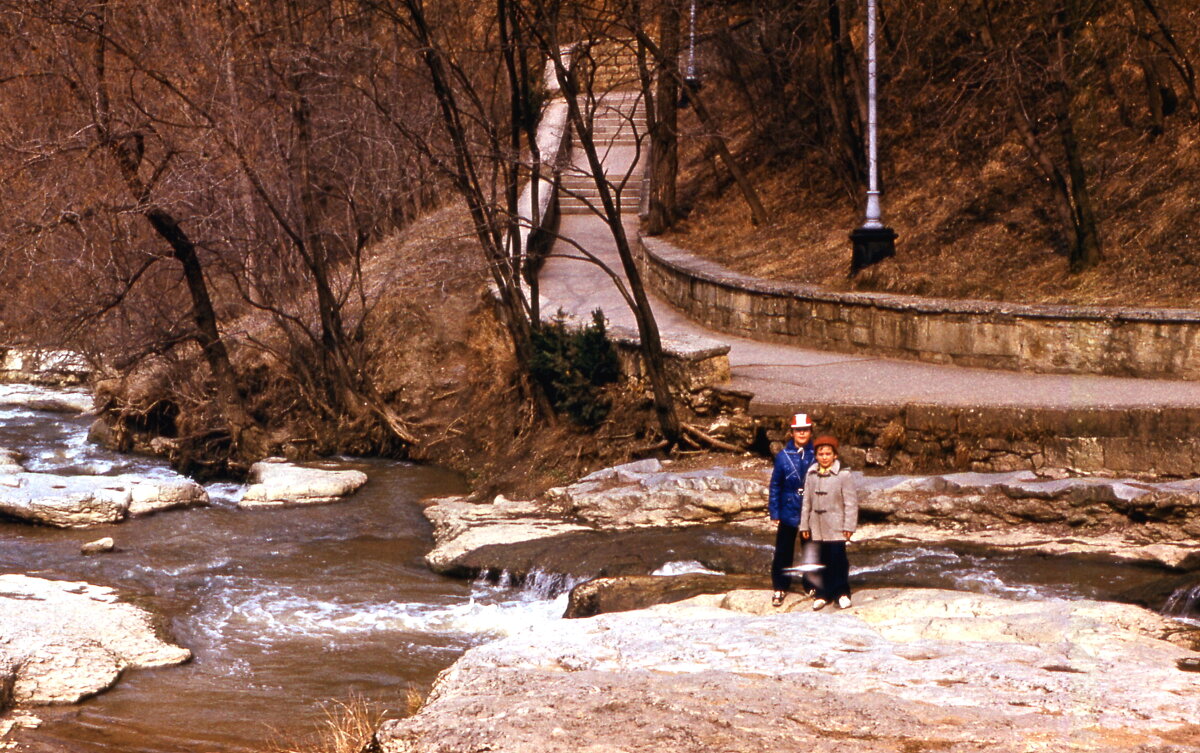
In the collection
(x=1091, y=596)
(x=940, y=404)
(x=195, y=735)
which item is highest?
(x=940, y=404)

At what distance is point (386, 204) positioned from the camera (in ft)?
75.9

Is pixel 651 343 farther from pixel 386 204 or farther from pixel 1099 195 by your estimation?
pixel 386 204

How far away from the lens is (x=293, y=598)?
11.4 m

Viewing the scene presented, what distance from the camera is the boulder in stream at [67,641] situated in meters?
8.70

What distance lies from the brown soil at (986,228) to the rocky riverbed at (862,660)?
4481 millimetres

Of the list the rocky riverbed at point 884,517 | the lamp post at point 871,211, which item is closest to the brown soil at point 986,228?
the lamp post at point 871,211

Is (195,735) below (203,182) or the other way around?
below

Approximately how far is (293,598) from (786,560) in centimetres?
434

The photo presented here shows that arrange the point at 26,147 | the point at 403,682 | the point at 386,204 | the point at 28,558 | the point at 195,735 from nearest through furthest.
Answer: the point at 195,735
the point at 403,682
the point at 28,558
the point at 26,147
the point at 386,204

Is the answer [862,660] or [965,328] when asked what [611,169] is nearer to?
[965,328]

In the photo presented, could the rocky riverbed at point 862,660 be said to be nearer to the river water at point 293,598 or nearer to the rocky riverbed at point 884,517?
the rocky riverbed at point 884,517

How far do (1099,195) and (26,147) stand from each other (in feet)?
42.6

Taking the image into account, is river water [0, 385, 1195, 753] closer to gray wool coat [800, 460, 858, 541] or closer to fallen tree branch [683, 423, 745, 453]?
gray wool coat [800, 460, 858, 541]

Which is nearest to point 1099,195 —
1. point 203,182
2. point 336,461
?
point 336,461
